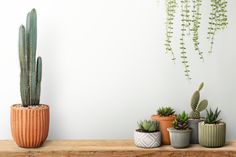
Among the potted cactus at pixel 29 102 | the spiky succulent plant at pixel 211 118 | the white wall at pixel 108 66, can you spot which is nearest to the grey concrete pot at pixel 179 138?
the spiky succulent plant at pixel 211 118

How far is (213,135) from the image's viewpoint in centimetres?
173

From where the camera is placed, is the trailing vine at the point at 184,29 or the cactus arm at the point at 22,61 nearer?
the cactus arm at the point at 22,61

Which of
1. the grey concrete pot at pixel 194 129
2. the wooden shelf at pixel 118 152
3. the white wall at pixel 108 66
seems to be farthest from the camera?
the white wall at pixel 108 66

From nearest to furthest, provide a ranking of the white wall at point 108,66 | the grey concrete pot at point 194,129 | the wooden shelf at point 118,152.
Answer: the wooden shelf at point 118,152 → the grey concrete pot at point 194,129 → the white wall at point 108,66

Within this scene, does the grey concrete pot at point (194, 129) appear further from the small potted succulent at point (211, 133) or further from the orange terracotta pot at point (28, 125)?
the orange terracotta pot at point (28, 125)

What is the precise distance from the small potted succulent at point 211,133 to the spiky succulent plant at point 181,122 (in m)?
0.06

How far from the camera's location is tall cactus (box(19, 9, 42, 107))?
175 cm

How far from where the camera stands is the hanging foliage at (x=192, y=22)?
184cm

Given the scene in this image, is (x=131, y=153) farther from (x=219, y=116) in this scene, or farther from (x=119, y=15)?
(x=119, y=15)

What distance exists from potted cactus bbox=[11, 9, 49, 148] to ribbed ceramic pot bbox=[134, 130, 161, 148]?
14.9 inches

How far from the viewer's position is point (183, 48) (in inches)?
72.8

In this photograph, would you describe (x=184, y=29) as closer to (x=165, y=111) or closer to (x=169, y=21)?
(x=169, y=21)

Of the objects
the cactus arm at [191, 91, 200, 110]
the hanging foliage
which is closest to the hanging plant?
the hanging foliage

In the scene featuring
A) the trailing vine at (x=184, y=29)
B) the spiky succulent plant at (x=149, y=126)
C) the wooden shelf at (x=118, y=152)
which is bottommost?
the wooden shelf at (x=118, y=152)
